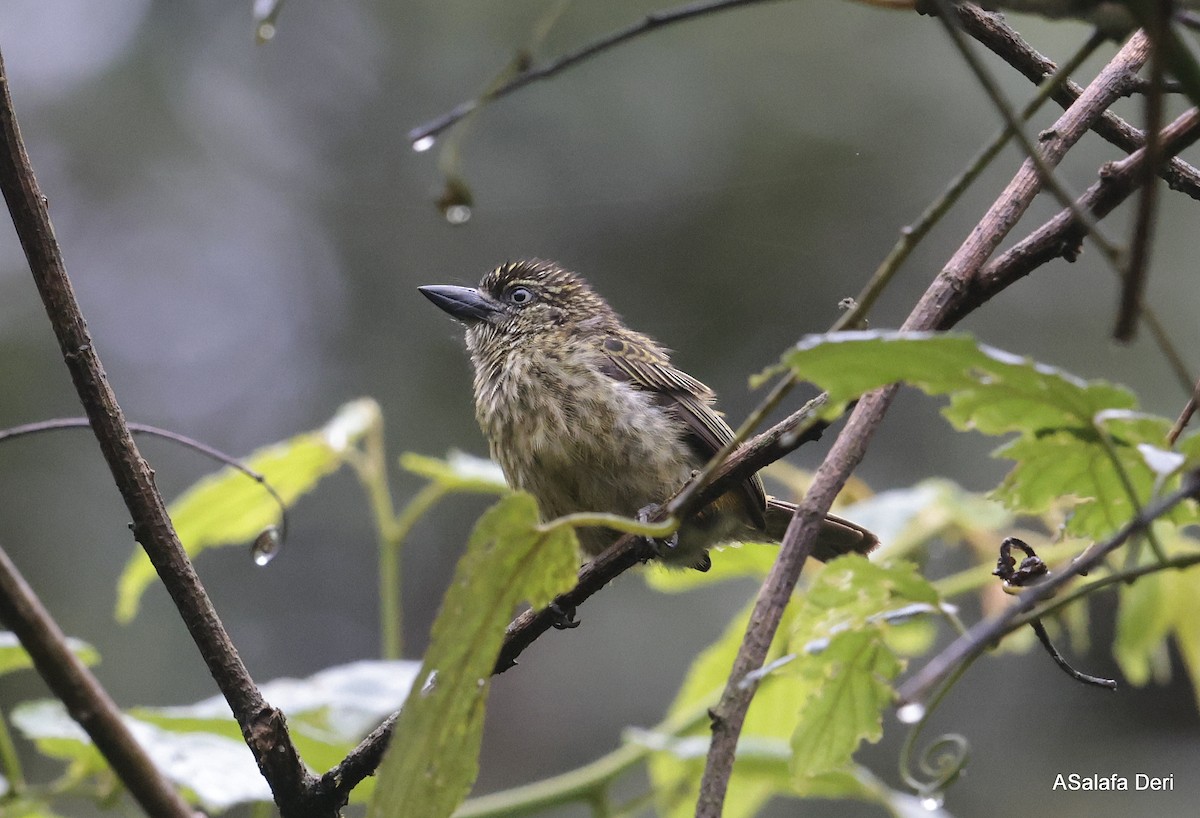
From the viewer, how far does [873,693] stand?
134 centimetres

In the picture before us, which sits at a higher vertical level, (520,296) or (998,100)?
(520,296)

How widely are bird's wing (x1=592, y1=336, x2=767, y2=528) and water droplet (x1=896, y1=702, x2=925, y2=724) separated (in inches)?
76.4

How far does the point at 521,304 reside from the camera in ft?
13.4

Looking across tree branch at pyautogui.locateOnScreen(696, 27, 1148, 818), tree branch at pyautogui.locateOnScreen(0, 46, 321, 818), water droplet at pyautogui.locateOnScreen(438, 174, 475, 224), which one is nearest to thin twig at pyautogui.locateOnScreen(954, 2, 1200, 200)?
tree branch at pyautogui.locateOnScreen(696, 27, 1148, 818)

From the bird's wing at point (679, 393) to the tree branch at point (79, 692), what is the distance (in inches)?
75.3

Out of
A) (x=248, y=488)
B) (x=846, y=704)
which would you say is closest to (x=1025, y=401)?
(x=846, y=704)

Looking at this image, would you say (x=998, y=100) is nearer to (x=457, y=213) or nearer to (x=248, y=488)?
(x=457, y=213)

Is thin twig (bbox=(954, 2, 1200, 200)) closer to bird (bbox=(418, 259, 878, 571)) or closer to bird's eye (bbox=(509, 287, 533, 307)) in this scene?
bird (bbox=(418, 259, 878, 571))

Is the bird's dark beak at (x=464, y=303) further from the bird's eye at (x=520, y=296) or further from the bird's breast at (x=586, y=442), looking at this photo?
the bird's breast at (x=586, y=442)

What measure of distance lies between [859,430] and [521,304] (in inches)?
109

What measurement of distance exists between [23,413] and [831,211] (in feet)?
19.1

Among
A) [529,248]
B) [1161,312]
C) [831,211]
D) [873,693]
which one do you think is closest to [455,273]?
[529,248]

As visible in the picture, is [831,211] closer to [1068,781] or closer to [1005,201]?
[1068,781]

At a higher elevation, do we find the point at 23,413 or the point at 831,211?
the point at 23,413
